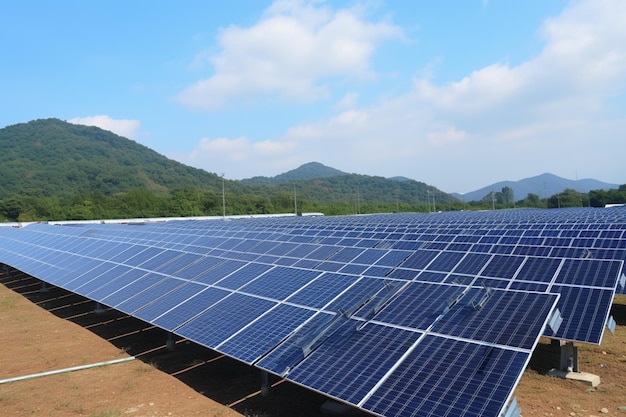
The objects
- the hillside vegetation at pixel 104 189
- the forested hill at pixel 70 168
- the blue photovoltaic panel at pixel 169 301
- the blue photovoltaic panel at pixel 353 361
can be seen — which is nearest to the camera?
the blue photovoltaic panel at pixel 353 361

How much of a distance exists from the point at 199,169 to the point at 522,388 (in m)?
194

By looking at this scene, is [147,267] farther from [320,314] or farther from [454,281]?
[454,281]

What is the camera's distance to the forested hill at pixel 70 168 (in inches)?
5285

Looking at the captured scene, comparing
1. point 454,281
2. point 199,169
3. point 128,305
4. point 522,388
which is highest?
point 199,169

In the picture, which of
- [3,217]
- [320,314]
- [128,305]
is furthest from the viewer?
[3,217]

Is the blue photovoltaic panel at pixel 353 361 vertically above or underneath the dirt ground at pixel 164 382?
above

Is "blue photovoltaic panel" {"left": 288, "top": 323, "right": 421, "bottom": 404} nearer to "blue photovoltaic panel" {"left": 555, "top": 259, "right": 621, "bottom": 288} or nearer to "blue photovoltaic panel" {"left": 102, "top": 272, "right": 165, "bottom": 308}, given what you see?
"blue photovoltaic panel" {"left": 555, "top": 259, "right": 621, "bottom": 288}

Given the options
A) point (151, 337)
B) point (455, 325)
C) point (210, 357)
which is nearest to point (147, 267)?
point (151, 337)

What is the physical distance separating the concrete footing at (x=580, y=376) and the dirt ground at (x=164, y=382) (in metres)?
0.16

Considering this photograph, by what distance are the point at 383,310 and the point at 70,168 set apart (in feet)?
535

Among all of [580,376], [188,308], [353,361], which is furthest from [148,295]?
[580,376]

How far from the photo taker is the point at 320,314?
10.0 m

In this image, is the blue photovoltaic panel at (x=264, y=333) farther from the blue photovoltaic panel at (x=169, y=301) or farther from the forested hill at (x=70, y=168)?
the forested hill at (x=70, y=168)

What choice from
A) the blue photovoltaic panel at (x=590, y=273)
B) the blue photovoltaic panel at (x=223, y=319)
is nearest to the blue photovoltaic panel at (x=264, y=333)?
the blue photovoltaic panel at (x=223, y=319)
